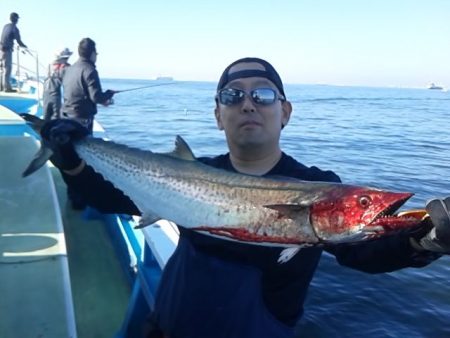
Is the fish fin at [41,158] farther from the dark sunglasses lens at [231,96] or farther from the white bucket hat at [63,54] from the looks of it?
the white bucket hat at [63,54]

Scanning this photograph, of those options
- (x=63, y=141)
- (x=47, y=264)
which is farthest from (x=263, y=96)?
(x=47, y=264)

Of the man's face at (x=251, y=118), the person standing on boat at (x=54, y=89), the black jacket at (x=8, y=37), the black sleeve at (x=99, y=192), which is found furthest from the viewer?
the black jacket at (x=8, y=37)

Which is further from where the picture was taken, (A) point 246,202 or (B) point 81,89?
(B) point 81,89

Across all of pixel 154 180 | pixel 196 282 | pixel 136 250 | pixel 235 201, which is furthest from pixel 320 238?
pixel 136 250

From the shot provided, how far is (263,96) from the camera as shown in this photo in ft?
8.91

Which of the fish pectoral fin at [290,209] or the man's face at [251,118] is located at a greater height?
the man's face at [251,118]

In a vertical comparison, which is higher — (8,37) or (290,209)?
(8,37)

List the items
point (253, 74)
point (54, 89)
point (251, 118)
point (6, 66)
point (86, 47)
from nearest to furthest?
point (251, 118) → point (253, 74) → point (86, 47) → point (54, 89) → point (6, 66)

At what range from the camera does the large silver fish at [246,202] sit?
6.93 ft

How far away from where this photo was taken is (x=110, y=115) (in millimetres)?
34438

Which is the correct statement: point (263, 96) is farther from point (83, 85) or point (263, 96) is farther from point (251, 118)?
point (83, 85)

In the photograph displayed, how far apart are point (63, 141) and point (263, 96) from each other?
4.52 ft

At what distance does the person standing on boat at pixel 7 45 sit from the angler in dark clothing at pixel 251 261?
43.4ft

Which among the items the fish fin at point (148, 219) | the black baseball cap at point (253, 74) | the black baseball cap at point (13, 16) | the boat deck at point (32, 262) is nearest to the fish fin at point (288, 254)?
the fish fin at point (148, 219)
